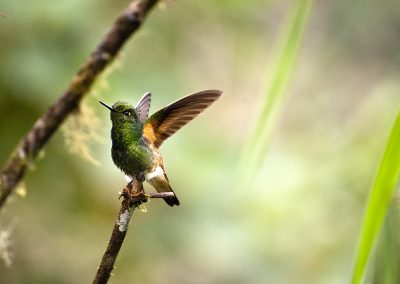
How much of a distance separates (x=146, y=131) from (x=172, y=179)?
2206 mm

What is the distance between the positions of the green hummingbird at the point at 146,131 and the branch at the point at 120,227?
4 cm

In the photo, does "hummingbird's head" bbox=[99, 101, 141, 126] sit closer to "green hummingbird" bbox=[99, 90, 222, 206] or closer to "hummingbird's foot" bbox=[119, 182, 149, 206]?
"green hummingbird" bbox=[99, 90, 222, 206]

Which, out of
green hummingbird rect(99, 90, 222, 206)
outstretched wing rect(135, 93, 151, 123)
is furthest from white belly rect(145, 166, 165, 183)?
outstretched wing rect(135, 93, 151, 123)

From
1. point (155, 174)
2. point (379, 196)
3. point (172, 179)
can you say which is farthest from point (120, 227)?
point (172, 179)

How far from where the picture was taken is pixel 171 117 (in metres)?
1.46

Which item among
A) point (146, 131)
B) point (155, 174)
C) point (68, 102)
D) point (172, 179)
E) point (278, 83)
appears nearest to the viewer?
point (68, 102)

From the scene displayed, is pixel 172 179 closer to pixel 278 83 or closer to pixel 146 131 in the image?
pixel 146 131

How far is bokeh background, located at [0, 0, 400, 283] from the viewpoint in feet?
11.4

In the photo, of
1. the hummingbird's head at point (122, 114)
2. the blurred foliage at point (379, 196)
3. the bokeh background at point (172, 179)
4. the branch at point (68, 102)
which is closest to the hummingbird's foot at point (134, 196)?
the hummingbird's head at point (122, 114)

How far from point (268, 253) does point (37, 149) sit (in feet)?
10.00

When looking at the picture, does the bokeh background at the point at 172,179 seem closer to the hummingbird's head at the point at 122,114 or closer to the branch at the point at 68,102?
the hummingbird's head at the point at 122,114

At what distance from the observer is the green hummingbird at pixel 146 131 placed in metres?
1.27

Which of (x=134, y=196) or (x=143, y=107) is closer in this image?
(x=134, y=196)

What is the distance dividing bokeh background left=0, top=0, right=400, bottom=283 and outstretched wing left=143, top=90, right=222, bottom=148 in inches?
68.3
